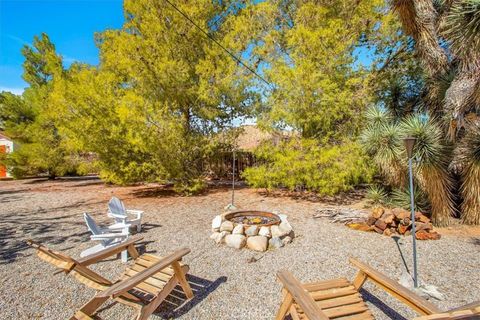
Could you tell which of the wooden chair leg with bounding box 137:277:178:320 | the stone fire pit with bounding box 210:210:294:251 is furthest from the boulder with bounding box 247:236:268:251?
the wooden chair leg with bounding box 137:277:178:320

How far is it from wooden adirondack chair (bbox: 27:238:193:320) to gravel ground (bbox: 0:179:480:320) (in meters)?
0.29

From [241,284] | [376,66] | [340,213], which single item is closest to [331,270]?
[241,284]

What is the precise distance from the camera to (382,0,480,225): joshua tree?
17.9 ft

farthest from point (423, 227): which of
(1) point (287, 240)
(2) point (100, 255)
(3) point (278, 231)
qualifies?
(2) point (100, 255)

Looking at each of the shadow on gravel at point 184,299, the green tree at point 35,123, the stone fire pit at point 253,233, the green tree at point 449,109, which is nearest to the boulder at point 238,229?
the stone fire pit at point 253,233

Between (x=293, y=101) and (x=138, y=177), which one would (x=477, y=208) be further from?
(x=138, y=177)

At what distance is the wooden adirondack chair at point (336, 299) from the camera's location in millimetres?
2049

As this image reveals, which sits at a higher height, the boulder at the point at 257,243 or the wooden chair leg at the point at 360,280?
the wooden chair leg at the point at 360,280

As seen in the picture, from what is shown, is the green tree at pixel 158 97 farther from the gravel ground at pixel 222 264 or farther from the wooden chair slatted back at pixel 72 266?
the wooden chair slatted back at pixel 72 266

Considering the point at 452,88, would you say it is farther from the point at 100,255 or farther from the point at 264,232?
the point at 100,255

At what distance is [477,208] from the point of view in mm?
5965

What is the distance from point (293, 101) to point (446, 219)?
18.6 feet

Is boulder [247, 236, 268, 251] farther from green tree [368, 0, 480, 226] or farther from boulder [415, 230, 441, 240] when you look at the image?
green tree [368, 0, 480, 226]

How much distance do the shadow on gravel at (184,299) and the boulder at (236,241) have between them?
1164 millimetres
